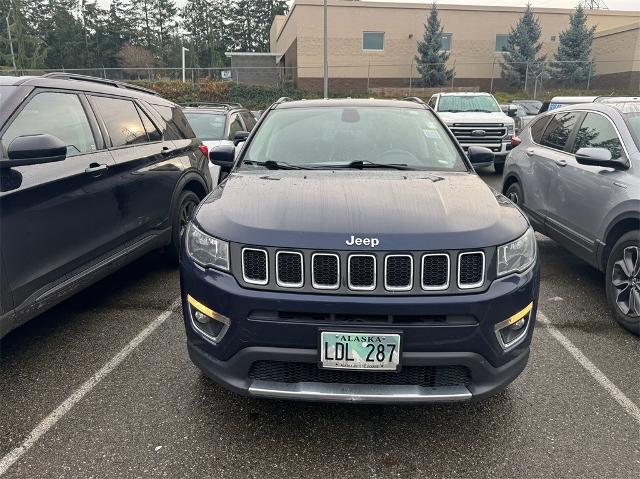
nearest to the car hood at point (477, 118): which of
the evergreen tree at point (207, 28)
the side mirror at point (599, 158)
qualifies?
the side mirror at point (599, 158)

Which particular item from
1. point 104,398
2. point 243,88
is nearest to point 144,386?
point 104,398

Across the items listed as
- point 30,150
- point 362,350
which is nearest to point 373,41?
point 30,150

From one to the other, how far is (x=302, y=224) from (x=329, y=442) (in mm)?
1129

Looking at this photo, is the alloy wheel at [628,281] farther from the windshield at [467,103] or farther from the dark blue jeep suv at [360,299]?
the windshield at [467,103]

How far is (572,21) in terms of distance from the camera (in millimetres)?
33688

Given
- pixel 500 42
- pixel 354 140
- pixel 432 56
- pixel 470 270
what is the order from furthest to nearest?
pixel 500 42, pixel 432 56, pixel 354 140, pixel 470 270

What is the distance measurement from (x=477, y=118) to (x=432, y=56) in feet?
79.7

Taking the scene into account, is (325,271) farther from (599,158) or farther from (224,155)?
(599,158)

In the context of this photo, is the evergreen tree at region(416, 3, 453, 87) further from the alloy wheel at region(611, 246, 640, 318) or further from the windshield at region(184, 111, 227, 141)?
the alloy wheel at region(611, 246, 640, 318)

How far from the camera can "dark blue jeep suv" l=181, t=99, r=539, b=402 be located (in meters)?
2.25

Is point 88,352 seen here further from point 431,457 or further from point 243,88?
point 243,88

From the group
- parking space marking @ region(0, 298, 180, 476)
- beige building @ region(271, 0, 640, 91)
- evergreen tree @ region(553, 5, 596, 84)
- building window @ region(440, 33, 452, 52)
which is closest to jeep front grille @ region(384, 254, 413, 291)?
parking space marking @ region(0, 298, 180, 476)

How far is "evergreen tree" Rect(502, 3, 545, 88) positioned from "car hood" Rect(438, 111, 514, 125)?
25620mm

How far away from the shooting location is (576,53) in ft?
111
